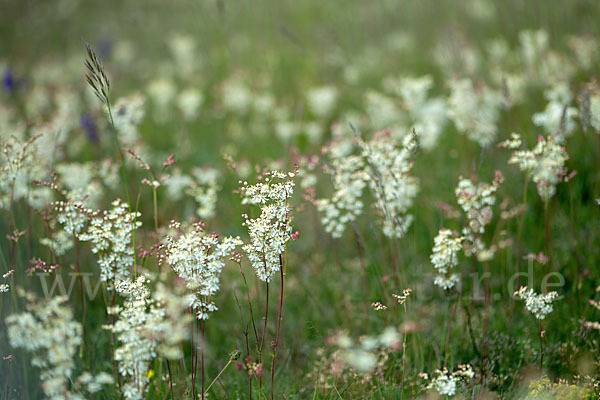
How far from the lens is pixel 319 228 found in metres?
4.70

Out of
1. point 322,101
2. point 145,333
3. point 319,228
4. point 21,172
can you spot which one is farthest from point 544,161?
point 322,101

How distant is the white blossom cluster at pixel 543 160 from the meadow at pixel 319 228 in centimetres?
3

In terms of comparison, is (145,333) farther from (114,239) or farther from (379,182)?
(379,182)

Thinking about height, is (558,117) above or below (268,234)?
above

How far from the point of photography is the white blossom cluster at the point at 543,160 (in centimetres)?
276

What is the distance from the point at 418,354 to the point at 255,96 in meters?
4.35

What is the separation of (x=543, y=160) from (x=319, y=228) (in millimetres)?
2215

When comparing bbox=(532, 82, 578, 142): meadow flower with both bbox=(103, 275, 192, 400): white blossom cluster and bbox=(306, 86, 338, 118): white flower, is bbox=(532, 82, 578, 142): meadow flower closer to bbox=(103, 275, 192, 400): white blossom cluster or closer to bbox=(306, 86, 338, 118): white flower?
bbox=(103, 275, 192, 400): white blossom cluster

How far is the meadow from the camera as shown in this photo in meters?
2.35

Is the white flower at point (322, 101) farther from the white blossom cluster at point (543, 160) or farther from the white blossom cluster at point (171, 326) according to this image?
the white blossom cluster at point (171, 326)

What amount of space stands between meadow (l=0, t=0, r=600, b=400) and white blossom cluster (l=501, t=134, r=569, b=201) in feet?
0.08

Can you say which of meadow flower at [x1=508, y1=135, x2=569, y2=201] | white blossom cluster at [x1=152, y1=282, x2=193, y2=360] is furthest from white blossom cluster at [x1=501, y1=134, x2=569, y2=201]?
white blossom cluster at [x1=152, y1=282, x2=193, y2=360]

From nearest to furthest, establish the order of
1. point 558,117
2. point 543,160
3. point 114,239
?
point 114,239, point 543,160, point 558,117

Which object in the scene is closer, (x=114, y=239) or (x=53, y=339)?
(x=53, y=339)
